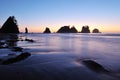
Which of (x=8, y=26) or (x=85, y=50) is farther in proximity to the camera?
(x=8, y=26)

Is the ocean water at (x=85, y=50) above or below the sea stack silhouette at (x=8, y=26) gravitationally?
below

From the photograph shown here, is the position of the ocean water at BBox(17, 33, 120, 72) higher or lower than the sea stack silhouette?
lower

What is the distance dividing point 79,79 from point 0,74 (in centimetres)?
310

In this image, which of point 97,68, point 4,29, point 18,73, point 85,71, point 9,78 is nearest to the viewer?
point 9,78

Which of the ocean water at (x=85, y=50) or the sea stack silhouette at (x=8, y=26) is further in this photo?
the sea stack silhouette at (x=8, y=26)

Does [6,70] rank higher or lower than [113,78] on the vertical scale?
higher

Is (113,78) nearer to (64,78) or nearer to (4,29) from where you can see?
(64,78)

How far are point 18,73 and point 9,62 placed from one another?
2767mm

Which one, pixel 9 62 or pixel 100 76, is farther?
pixel 9 62

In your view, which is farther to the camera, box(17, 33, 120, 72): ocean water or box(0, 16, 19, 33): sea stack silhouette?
box(0, 16, 19, 33): sea stack silhouette

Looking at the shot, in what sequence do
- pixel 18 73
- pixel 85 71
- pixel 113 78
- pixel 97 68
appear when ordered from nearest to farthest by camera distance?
pixel 18 73
pixel 113 78
pixel 85 71
pixel 97 68

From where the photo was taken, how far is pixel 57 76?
21.5 ft

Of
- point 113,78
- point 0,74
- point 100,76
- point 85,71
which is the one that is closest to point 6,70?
point 0,74

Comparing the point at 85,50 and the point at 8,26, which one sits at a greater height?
the point at 8,26
